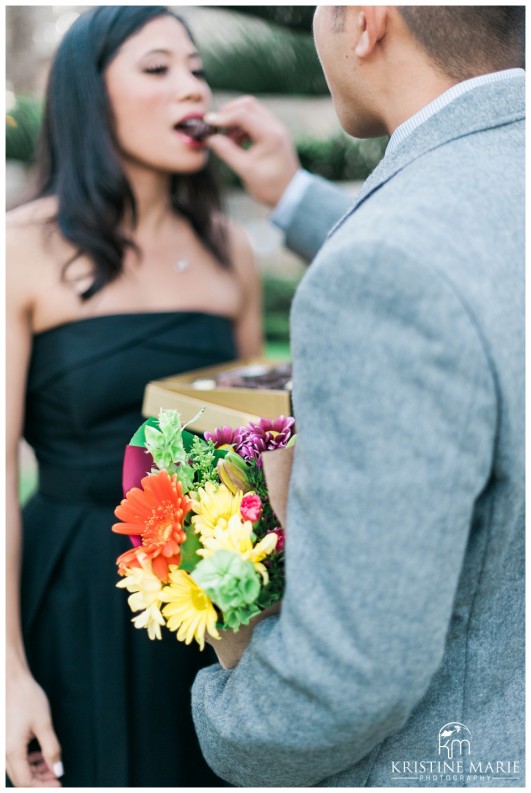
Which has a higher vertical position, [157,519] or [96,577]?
[157,519]

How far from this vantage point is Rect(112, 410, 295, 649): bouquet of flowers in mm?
749

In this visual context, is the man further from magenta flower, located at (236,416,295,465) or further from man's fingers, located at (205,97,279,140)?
man's fingers, located at (205,97,279,140)

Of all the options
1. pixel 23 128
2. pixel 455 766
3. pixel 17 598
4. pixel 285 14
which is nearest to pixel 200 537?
pixel 455 766

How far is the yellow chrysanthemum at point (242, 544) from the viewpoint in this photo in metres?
0.76

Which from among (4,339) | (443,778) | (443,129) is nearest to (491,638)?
(443,778)

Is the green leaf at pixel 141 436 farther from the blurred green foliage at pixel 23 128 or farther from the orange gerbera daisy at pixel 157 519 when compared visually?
the blurred green foliage at pixel 23 128

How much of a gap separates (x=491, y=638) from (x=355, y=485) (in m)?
0.32

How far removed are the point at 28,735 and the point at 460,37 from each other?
134 centimetres

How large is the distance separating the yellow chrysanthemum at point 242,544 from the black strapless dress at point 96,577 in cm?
76

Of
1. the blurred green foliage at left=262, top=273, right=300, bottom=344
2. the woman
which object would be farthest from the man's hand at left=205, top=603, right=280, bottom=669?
the blurred green foliage at left=262, top=273, right=300, bottom=344

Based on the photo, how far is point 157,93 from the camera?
5.09 feet

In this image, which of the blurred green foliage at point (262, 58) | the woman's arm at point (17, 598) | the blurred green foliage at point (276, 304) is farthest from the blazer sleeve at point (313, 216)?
the blurred green foliage at point (276, 304)

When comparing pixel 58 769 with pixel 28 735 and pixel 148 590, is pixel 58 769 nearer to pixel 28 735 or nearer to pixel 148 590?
pixel 28 735

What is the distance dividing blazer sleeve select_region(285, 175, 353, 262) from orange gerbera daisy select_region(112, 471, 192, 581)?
0.89 meters
